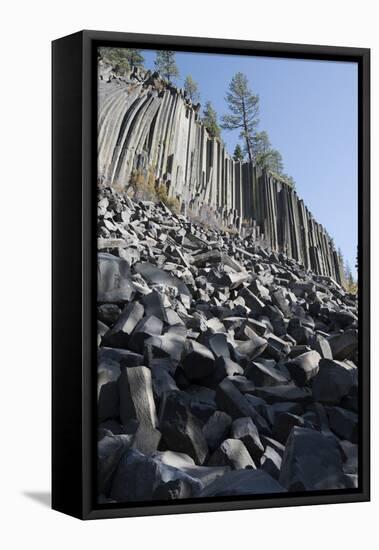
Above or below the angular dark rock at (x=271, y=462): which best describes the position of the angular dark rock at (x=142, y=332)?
above

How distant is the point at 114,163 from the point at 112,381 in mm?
1166

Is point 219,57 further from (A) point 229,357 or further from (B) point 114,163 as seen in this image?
(A) point 229,357

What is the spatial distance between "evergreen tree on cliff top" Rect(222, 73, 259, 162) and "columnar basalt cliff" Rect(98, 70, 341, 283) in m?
0.14

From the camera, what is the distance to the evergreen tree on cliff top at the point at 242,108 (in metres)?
8.22

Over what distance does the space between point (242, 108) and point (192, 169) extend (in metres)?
0.45

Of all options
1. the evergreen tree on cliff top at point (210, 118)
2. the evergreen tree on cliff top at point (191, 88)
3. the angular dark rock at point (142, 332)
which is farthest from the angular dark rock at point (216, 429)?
the evergreen tree on cliff top at point (191, 88)

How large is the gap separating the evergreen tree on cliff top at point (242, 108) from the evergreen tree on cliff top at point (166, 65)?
1.13ft

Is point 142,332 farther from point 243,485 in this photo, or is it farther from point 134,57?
point 134,57

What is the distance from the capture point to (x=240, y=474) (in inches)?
318

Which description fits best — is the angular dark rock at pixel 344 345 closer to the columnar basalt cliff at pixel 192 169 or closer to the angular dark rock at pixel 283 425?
the columnar basalt cliff at pixel 192 169

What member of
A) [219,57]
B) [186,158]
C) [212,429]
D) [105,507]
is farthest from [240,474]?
[219,57]

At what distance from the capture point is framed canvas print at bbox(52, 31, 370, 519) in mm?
7816

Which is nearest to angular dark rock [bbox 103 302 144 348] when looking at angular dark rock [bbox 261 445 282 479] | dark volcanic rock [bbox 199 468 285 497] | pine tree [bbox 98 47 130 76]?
dark volcanic rock [bbox 199 468 285 497]

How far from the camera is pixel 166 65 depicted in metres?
8.07
